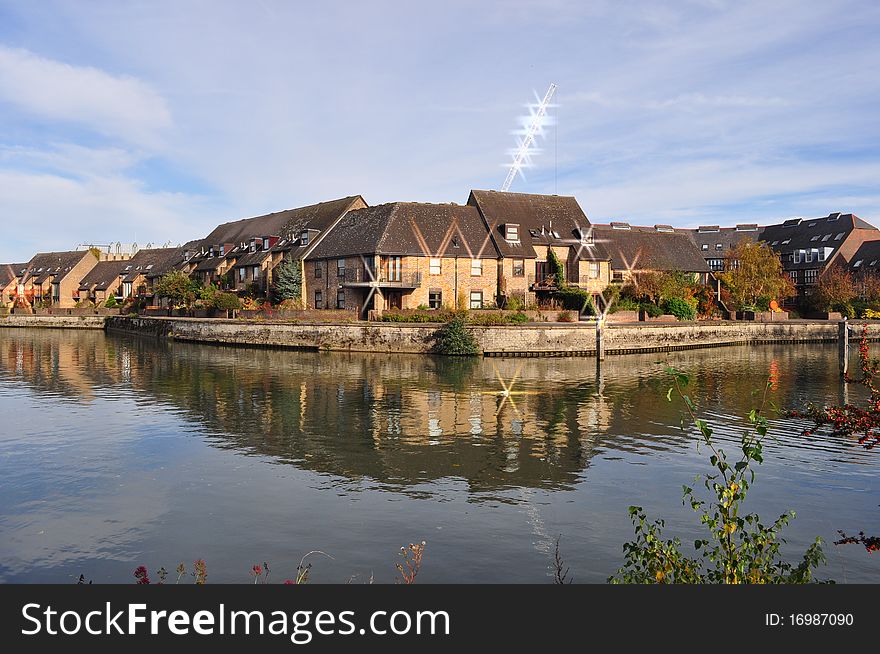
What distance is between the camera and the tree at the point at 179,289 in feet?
266

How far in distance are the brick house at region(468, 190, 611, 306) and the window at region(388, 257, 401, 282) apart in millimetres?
10188

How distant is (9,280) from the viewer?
129125 millimetres

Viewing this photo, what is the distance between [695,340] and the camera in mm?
64500

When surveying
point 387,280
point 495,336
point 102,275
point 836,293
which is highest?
point 102,275

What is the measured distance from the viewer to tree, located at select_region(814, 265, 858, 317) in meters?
86.2

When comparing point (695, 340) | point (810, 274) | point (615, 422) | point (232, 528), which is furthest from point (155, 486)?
point (810, 274)

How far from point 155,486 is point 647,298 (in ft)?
196

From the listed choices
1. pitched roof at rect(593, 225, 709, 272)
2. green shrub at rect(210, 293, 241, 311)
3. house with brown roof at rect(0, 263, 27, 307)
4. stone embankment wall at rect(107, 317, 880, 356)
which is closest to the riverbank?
stone embankment wall at rect(107, 317, 880, 356)

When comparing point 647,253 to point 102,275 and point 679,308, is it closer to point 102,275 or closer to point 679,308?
point 679,308

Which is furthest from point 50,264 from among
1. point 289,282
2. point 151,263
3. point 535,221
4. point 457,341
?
point 457,341

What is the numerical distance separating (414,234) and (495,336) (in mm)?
15914

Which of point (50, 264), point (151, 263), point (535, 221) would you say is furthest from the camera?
point (50, 264)

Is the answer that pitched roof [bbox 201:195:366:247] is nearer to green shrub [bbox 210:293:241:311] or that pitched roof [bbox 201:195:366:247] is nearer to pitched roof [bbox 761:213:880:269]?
green shrub [bbox 210:293:241:311]

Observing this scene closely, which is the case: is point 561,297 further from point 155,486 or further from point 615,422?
point 155,486
